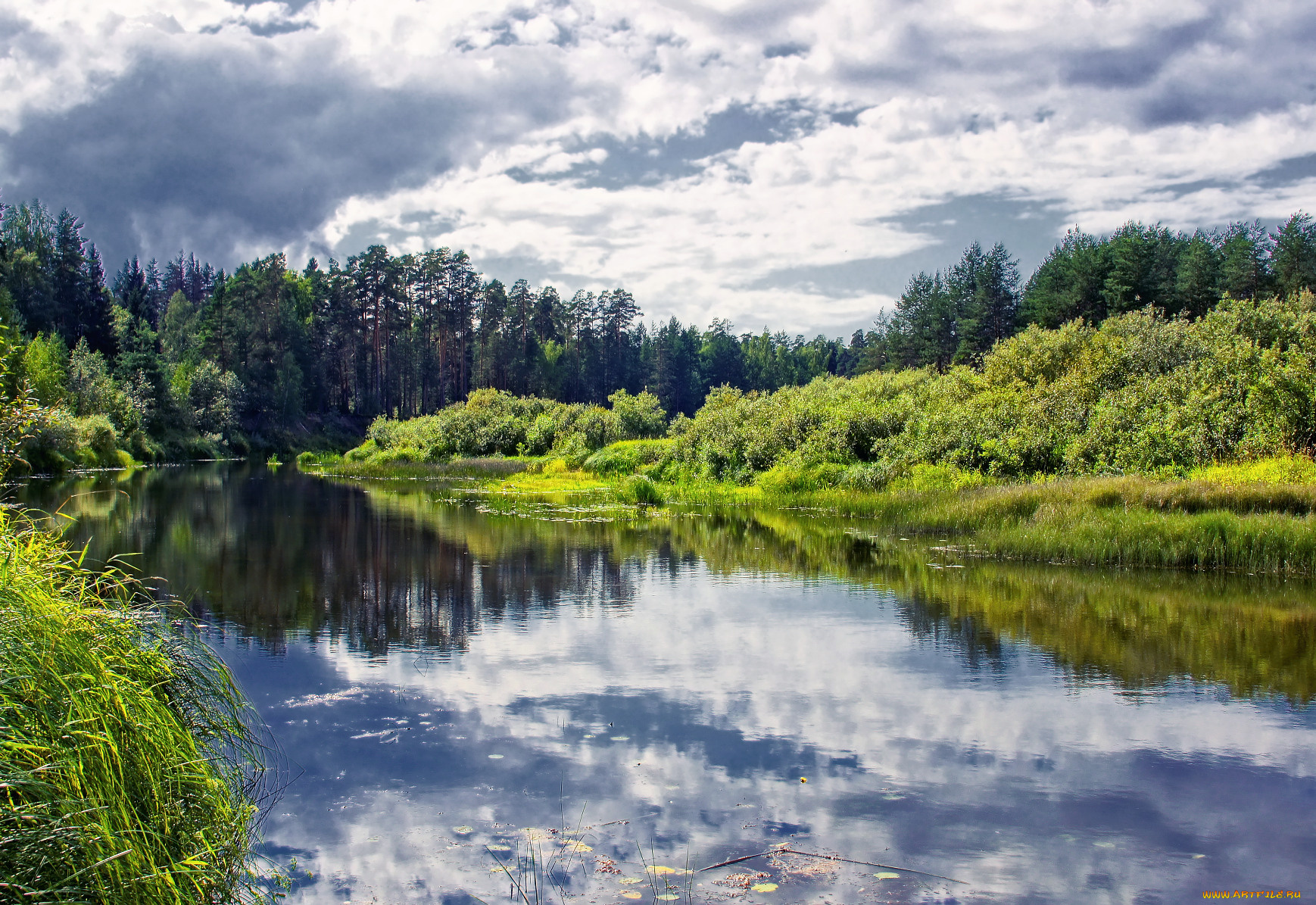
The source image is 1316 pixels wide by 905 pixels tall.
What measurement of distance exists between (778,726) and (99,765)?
6273 millimetres

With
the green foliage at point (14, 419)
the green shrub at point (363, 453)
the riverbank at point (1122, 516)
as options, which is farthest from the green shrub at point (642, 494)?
the green shrub at point (363, 453)

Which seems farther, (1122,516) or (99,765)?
(1122,516)

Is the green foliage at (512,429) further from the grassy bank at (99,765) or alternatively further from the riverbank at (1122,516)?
the grassy bank at (99,765)

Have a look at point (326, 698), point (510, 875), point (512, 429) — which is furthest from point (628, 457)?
point (510, 875)

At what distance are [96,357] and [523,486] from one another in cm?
4207

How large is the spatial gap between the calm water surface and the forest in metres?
41.3

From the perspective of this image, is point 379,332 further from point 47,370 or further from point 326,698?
point 326,698

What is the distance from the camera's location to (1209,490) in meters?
19.5

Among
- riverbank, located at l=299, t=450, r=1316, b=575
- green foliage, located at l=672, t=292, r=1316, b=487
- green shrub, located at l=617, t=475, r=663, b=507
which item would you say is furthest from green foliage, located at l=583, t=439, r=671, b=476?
riverbank, located at l=299, t=450, r=1316, b=575

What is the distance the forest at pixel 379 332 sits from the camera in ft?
216

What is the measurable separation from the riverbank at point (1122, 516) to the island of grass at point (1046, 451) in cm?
4

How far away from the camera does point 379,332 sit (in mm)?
103312

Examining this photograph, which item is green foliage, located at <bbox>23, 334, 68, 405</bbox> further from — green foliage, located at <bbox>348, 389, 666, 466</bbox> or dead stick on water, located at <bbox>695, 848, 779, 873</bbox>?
dead stick on water, located at <bbox>695, 848, 779, 873</bbox>

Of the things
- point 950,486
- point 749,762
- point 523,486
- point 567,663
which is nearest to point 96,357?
point 523,486
